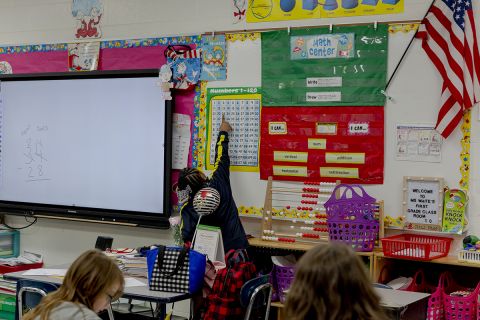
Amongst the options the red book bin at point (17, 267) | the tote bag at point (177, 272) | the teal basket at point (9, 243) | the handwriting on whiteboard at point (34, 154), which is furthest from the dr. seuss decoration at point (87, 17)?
the tote bag at point (177, 272)

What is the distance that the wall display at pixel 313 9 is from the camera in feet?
13.9

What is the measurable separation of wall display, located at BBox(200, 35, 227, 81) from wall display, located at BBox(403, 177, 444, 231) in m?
1.45

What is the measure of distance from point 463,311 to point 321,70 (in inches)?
66.3

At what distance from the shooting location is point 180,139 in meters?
4.88

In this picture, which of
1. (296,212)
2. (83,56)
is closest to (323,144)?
(296,212)

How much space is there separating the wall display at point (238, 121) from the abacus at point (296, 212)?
10.0 inches

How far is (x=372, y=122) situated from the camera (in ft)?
13.8

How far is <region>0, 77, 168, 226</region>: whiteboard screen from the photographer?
16.2 ft

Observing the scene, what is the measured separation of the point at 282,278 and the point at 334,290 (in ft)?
7.85

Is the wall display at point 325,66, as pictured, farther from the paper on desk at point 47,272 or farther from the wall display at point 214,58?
the paper on desk at point 47,272

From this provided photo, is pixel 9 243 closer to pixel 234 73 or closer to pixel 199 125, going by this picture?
pixel 199 125

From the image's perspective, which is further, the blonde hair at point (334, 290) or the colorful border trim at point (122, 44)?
the colorful border trim at point (122, 44)

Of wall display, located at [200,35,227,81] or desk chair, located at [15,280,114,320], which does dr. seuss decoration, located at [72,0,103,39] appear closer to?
wall display, located at [200,35,227,81]

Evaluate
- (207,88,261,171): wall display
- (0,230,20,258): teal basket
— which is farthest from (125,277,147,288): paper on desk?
(0,230,20,258): teal basket
